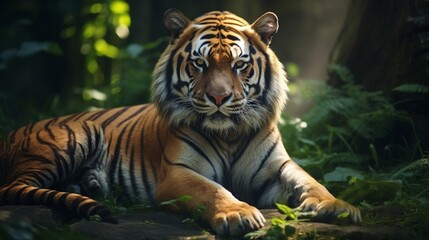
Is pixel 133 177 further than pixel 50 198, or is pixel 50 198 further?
pixel 133 177

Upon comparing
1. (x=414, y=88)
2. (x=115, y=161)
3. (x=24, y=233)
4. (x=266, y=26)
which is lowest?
(x=115, y=161)

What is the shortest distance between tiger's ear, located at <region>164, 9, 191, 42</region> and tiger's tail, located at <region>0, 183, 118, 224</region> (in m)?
1.40

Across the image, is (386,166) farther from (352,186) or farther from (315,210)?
(315,210)

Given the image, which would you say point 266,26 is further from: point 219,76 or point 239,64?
point 219,76

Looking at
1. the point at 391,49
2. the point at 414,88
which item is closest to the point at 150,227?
the point at 414,88

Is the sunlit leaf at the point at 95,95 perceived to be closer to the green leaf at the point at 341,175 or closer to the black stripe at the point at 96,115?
the black stripe at the point at 96,115

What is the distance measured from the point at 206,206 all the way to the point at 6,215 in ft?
3.89

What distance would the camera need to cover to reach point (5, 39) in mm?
9266

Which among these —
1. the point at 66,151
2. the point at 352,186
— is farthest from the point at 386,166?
the point at 66,151

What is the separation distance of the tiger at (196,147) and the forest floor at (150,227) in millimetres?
98

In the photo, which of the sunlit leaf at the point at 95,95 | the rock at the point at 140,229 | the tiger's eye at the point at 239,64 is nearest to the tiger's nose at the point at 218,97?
the tiger's eye at the point at 239,64

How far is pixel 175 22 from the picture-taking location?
503cm

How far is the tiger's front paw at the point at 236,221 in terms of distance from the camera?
396cm

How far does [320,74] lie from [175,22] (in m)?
6.06
